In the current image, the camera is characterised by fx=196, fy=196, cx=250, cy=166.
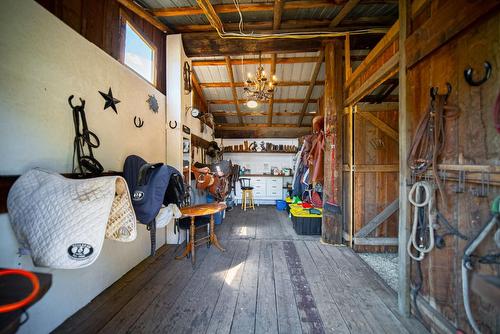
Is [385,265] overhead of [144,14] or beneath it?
beneath

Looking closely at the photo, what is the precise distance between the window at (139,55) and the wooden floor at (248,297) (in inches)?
106

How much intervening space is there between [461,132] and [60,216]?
2.59m

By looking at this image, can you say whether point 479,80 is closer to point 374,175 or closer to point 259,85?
point 374,175

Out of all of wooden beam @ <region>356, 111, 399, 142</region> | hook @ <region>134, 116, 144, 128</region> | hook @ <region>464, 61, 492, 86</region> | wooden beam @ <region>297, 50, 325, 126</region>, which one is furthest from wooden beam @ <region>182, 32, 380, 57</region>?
hook @ <region>464, 61, 492, 86</region>

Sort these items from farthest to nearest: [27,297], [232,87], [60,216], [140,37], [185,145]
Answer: [232,87] → [185,145] → [140,37] → [60,216] → [27,297]

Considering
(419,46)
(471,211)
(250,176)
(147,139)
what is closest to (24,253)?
(147,139)

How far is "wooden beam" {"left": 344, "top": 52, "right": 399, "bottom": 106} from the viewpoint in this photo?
1962 millimetres

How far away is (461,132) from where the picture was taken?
131 cm

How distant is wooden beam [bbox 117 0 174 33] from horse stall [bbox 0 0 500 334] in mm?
44

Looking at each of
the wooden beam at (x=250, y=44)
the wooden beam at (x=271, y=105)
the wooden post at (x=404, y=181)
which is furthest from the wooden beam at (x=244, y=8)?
the wooden beam at (x=271, y=105)

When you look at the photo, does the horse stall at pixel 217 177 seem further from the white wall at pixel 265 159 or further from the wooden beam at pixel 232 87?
the white wall at pixel 265 159

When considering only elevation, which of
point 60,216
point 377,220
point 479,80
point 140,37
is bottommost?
point 377,220

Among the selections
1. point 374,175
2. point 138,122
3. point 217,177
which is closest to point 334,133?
point 374,175

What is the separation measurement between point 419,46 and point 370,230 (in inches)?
98.1
